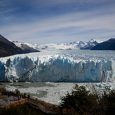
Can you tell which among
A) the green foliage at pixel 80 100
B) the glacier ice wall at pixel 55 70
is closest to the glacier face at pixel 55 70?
the glacier ice wall at pixel 55 70

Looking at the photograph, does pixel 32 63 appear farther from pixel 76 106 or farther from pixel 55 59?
pixel 76 106

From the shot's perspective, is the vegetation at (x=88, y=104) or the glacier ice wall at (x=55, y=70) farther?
the glacier ice wall at (x=55, y=70)

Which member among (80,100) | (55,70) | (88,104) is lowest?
(88,104)

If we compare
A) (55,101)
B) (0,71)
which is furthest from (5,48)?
(55,101)

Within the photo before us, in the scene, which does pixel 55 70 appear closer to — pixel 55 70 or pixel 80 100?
pixel 55 70

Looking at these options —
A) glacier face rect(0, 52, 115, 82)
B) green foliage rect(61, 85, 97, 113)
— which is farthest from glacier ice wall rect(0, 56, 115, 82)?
green foliage rect(61, 85, 97, 113)

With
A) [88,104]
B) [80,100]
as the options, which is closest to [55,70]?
[80,100]

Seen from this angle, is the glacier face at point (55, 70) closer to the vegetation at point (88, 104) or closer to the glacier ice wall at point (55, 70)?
the glacier ice wall at point (55, 70)

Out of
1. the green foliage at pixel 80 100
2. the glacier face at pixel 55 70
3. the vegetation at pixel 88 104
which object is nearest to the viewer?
the vegetation at pixel 88 104

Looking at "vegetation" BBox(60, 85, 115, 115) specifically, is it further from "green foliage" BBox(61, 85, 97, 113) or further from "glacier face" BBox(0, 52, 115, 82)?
"glacier face" BBox(0, 52, 115, 82)
